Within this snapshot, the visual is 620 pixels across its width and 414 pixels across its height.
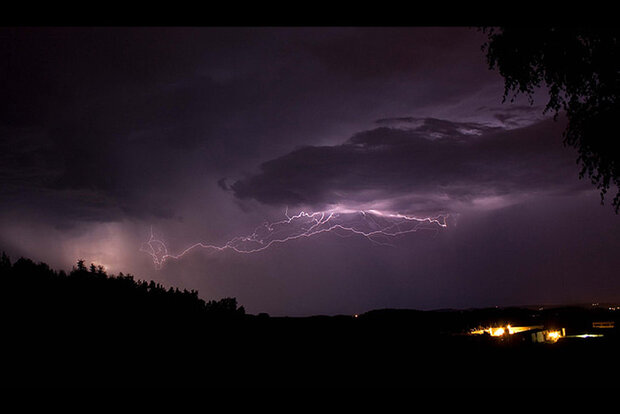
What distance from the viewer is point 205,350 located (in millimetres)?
5031

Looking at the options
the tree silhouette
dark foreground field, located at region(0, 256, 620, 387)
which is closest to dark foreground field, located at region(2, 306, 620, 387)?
dark foreground field, located at region(0, 256, 620, 387)

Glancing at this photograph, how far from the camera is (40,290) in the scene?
4.30m

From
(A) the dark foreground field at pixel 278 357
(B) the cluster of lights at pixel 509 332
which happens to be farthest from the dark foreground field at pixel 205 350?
(B) the cluster of lights at pixel 509 332

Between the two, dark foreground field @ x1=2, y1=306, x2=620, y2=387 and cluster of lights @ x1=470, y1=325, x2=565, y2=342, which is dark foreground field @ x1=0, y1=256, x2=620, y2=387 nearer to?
dark foreground field @ x1=2, y1=306, x2=620, y2=387

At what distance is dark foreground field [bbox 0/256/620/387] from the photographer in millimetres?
3809

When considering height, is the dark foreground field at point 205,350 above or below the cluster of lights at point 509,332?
above

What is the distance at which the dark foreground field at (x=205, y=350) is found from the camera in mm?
3809

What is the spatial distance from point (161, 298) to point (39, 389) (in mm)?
2722

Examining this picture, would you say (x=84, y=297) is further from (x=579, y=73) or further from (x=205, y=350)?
(x=579, y=73)

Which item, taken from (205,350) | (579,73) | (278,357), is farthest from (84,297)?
(579,73)

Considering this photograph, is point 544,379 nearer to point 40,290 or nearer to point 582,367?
point 582,367

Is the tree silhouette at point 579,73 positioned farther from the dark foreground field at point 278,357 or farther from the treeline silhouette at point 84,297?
the treeline silhouette at point 84,297

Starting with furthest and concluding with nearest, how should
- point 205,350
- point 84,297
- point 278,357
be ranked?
point 278,357
point 205,350
point 84,297

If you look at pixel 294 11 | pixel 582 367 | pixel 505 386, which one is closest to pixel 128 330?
pixel 294 11
